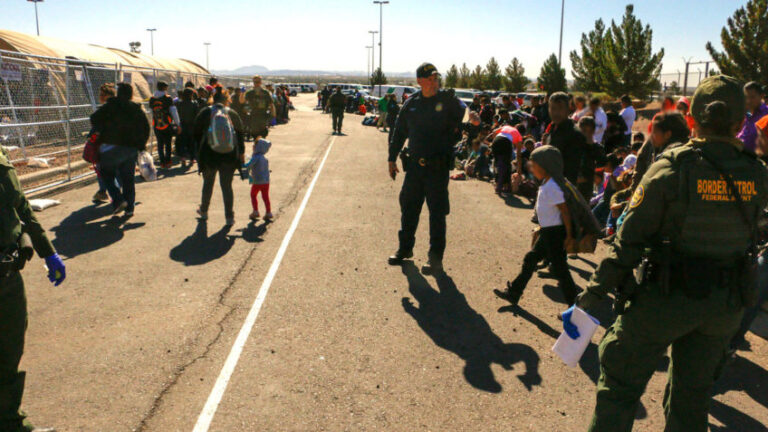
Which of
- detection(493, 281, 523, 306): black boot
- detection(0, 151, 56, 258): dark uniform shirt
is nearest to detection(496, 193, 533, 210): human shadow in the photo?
detection(493, 281, 523, 306): black boot

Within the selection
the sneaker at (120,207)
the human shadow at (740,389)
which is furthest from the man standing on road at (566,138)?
the sneaker at (120,207)

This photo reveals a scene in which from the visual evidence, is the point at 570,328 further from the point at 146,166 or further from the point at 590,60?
the point at 590,60

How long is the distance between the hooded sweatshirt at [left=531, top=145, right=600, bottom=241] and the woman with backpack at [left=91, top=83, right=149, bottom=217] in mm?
6195

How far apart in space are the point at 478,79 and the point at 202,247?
63.9 metres

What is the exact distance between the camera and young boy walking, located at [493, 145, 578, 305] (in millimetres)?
4719

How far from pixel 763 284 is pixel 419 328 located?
278 centimetres

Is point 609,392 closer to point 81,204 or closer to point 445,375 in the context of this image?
point 445,375

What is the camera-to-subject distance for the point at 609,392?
2650 mm

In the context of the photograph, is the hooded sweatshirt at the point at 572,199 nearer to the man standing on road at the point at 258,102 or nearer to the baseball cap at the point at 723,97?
the baseball cap at the point at 723,97

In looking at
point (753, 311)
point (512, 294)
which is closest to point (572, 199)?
point (512, 294)

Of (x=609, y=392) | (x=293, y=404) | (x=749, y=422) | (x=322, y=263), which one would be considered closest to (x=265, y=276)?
(x=322, y=263)

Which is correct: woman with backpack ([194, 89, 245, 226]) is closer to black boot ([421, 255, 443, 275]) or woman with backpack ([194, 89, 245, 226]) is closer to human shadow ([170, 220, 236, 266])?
human shadow ([170, 220, 236, 266])

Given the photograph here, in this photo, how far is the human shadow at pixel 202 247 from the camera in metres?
6.50

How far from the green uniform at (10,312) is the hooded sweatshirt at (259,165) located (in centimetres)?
518
